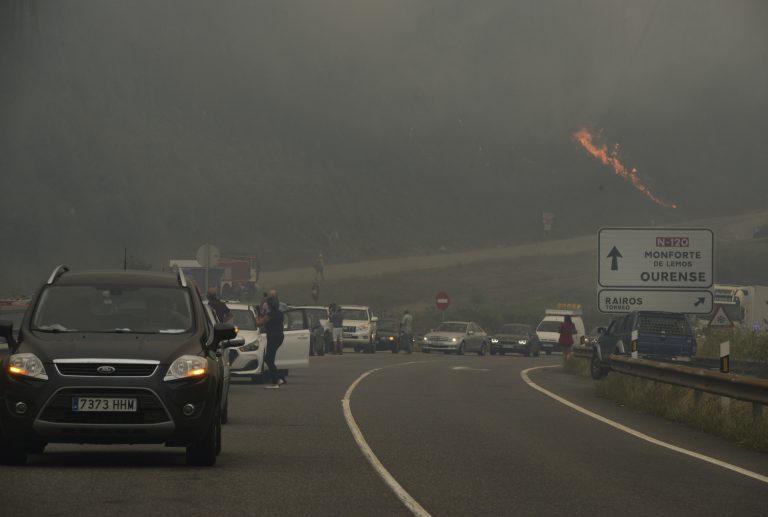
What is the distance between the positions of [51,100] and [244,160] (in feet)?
84.4

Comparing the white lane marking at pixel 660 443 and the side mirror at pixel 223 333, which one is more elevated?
the side mirror at pixel 223 333

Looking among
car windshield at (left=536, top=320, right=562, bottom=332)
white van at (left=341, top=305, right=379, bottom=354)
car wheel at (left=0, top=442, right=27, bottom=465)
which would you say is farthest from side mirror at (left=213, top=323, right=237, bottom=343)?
car windshield at (left=536, top=320, right=562, bottom=332)

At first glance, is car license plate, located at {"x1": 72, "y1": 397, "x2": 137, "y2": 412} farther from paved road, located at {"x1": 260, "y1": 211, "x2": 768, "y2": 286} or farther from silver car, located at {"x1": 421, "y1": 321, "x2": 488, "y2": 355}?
paved road, located at {"x1": 260, "y1": 211, "x2": 768, "y2": 286}

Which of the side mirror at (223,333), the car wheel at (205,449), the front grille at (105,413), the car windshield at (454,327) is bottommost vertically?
the car wheel at (205,449)

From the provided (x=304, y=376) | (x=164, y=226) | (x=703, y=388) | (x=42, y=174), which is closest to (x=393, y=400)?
(x=703, y=388)

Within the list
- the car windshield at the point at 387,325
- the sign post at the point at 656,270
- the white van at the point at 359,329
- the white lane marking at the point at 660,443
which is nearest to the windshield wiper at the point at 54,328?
the white lane marking at the point at 660,443

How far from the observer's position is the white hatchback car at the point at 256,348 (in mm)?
26938

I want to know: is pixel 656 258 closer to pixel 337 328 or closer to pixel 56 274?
pixel 337 328

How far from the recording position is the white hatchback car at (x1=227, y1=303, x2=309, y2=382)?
88.4 feet

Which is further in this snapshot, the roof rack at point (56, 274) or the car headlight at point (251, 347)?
the car headlight at point (251, 347)

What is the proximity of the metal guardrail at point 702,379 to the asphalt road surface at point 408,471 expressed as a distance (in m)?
0.70

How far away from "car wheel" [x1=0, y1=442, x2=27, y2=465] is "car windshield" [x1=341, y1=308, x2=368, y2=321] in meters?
43.8

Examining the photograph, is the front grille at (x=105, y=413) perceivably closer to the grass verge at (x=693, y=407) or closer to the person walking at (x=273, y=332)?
the grass verge at (x=693, y=407)

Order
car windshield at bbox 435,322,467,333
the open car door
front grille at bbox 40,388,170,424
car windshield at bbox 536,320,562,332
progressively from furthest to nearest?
car windshield at bbox 536,320,562,332
car windshield at bbox 435,322,467,333
the open car door
front grille at bbox 40,388,170,424
